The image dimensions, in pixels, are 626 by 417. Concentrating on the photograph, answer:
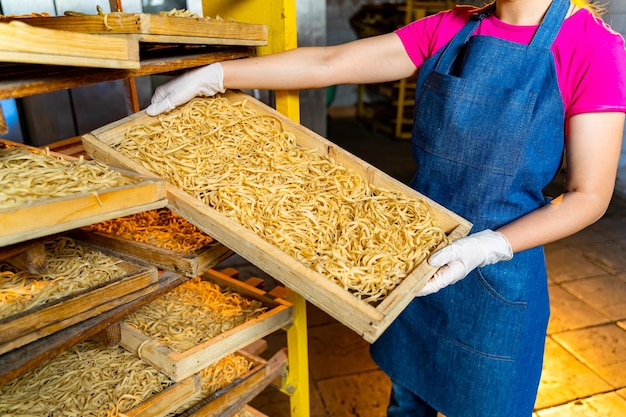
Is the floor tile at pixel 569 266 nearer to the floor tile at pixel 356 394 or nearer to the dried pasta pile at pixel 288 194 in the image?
the floor tile at pixel 356 394

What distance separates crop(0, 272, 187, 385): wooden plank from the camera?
4.56ft

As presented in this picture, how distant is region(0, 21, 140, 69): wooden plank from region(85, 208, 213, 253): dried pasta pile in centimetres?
82

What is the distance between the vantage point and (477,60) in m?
2.00

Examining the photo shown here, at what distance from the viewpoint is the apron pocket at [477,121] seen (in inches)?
75.2

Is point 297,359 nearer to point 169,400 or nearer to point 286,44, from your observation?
point 169,400

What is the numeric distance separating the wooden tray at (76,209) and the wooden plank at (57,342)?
43cm

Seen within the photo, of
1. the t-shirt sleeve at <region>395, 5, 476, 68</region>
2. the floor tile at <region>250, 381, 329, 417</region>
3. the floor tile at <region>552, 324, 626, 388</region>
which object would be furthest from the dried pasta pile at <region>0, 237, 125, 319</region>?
the floor tile at <region>552, 324, 626, 388</region>

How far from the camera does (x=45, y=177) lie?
1429 millimetres

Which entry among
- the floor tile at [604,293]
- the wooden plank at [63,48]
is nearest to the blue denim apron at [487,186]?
the wooden plank at [63,48]

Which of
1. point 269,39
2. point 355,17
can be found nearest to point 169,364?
point 269,39

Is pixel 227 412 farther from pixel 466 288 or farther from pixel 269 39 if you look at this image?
pixel 269 39

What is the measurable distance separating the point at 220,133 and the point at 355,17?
35.4ft

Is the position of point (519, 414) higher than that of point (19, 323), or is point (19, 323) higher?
point (19, 323)

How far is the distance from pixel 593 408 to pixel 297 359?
238 cm
